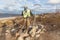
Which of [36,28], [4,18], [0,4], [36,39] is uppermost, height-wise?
[0,4]

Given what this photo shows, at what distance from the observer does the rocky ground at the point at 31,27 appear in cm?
384

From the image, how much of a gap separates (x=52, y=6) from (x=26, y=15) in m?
0.64

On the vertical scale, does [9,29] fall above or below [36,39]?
above

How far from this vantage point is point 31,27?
3.91m

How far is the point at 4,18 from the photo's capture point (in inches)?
151

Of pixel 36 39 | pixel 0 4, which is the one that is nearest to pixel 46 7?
pixel 36 39

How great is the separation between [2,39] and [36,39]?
0.79 metres

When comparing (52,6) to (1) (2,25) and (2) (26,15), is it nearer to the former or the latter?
(2) (26,15)

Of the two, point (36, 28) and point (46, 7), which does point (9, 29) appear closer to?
point (36, 28)

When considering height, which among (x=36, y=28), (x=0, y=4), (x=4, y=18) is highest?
(x=0, y=4)

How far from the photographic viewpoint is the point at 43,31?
12.6 ft

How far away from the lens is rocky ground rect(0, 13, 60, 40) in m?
3.84

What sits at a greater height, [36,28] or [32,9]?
[32,9]

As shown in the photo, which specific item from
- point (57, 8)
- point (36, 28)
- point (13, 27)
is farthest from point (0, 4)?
point (57, 8)
